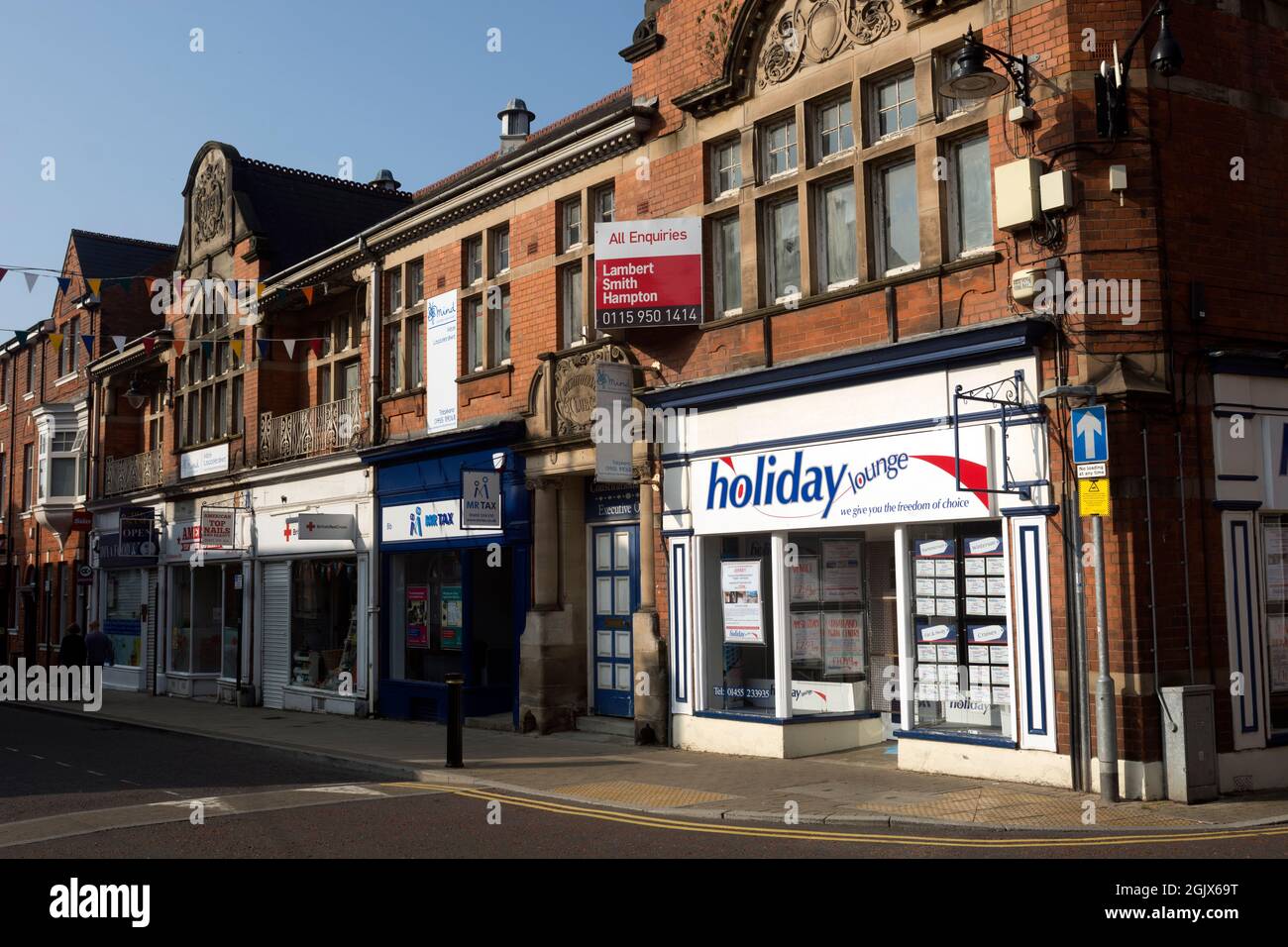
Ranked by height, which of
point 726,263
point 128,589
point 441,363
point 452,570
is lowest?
point 128,589

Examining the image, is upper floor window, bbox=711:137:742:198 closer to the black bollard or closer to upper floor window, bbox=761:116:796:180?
upper floor window, bbox=761:116:796:180

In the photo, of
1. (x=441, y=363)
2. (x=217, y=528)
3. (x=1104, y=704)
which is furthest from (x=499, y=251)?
(x=1104, y=704)

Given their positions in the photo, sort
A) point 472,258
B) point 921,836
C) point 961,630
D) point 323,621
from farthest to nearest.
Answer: point 323,621 < point 472,258 < point 961,630 < point 921,836

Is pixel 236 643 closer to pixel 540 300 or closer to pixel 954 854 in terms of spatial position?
pixel 540 300

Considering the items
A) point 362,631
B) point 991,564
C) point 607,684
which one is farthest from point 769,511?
point 362,631

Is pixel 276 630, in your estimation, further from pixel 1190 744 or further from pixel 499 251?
pixel 1190 744

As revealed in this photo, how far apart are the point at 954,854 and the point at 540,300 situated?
11.5m

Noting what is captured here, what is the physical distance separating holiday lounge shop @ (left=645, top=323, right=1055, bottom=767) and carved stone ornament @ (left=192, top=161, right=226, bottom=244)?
16319 mm

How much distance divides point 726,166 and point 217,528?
588 inches

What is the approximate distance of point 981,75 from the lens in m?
10.9

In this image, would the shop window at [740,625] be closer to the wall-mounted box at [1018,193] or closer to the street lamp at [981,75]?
the wall-mounted box at [1018,193]

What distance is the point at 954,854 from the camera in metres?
8.55

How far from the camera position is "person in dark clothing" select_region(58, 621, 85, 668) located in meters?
29.0

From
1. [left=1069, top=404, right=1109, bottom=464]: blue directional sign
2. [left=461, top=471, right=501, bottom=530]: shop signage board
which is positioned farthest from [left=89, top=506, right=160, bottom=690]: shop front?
[left=1069, top=404, right=1109, bottom=464]: blue directional sign
